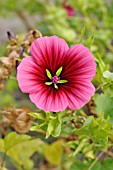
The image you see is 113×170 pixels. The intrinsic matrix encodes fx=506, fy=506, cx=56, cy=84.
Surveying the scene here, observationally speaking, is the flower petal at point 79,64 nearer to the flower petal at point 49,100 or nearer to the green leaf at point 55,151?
the flower petal at point 49,100

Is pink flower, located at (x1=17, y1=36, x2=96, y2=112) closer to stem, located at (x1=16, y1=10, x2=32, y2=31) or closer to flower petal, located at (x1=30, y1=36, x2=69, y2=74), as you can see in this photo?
flower petal, located at (x1=30, y1=36, x2=69, y2=74)

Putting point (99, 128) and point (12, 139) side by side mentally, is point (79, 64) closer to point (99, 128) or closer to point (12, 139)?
point (99, 128)

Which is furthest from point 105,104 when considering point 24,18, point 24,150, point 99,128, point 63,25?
point 24,18

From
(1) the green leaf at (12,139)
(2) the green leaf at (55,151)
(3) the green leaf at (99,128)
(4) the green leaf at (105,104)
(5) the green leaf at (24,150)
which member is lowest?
(2) the green leaf at (55,151)

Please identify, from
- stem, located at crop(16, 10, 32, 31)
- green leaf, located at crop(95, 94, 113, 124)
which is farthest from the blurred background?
green leaf, located at crop(95, 94, 113, 124)

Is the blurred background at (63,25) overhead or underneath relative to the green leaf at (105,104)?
overhead

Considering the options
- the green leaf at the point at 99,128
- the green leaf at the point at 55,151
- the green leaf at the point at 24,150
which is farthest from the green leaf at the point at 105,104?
the green leaf at the point at 55,151

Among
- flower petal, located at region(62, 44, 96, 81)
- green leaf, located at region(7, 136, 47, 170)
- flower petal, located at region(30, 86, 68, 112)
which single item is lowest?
green leaf, located at region(7, 136, 47, 170)

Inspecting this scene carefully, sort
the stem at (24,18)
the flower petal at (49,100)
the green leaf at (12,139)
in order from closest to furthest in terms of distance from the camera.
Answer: the flower petal at (49,100) → the green leaf at (12,139) → the stem at (24,18)
